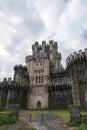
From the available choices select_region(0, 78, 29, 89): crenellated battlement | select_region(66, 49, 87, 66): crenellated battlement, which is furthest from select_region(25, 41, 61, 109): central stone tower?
select_region(66, 49, 87, 66): crenellated battlement

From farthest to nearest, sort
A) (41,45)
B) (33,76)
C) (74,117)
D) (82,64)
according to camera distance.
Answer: (41,45)
(33,76)
(82,64)
(74,117)

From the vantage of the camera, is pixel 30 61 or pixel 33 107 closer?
pixel 33 107

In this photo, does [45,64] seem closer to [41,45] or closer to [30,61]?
[30,61]

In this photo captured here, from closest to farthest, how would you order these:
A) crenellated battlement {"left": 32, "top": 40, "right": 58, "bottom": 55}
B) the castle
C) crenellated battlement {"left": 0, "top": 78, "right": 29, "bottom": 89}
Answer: the castle → crenellated battlement {"left": 0, "top": 78, "right": 29, "bottom": 89} → crenellated battlement {"left": 32, "top": 40, "right": 58, "bottom": 55}

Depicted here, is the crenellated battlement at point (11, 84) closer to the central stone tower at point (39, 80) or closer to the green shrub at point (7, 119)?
the central stone tower at point (39, 80)

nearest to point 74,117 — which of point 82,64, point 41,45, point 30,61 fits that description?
point 82,64

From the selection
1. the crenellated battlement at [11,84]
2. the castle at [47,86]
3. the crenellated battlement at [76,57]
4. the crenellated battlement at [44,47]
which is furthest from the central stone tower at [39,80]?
the crenellated battlement at [44,47]

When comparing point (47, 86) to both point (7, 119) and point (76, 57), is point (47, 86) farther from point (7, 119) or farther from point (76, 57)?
point (7, 119)

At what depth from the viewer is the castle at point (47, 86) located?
48.4m

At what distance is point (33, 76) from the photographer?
56312 mm

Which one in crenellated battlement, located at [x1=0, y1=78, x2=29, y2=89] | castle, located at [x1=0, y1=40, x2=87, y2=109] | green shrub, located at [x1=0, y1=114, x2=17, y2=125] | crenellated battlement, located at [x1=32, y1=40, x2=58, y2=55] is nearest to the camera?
green shrub, located at [x1=0, y1=114, x2=17, y2=125]

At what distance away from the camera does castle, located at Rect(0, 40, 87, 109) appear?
4839 centimetres

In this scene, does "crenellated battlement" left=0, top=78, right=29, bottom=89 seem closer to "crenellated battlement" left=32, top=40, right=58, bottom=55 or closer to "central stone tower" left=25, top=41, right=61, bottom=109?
"central stone tower" left=25, top=41, right=61, bottom=109

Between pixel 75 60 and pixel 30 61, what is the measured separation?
15.9 metres
